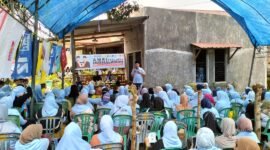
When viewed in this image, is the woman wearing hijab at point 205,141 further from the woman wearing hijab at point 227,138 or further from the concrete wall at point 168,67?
the concrete wall at point 168,67

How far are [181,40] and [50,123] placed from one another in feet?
31.6

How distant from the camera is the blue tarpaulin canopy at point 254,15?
9.74 m

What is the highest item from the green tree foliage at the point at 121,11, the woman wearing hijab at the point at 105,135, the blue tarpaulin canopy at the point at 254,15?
the green tree foliage at the point at 121,11

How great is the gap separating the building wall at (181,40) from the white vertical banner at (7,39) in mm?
9018

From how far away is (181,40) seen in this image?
15.7m

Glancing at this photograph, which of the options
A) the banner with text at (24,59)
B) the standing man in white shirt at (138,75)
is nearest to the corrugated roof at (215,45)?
the standing man in white shirt at (138,75)

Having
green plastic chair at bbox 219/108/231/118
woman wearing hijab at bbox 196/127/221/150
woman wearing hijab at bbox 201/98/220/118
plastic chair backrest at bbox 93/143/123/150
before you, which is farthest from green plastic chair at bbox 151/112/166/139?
woman wearing hijab at bbox 196/127/221/150

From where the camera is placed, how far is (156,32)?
1508cm

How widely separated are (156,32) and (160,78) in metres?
1.77

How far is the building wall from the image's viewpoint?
590 inches

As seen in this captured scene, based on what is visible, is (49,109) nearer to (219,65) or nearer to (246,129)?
(246,129)

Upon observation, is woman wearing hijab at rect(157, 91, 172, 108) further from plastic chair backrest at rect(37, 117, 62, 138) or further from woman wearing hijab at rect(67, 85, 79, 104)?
plastic chair backrest at rect(37, 117, 62, 138)

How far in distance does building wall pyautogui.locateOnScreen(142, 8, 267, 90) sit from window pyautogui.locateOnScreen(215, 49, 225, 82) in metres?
0.24

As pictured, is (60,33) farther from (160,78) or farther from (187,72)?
(187,72)
